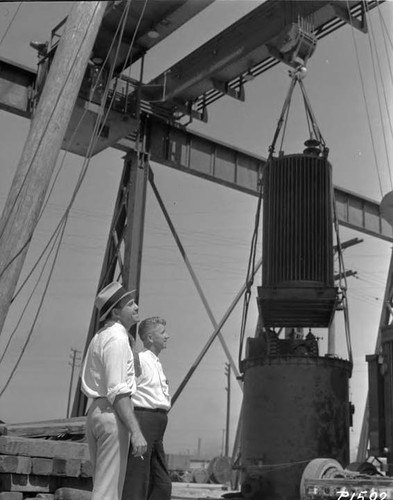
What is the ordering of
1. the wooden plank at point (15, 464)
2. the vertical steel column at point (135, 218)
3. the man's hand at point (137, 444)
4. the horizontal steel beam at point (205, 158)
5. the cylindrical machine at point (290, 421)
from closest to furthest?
the man's hand at point (137, 444), the wooden plank at point (15, 464), the cylindrical machine at point (290, 421), the vertical steel column at point (135, 218), the horizontal steel beam at point (205, 158)

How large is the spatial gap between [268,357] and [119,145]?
7.83 m

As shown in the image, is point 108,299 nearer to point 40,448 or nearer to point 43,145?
point 43,145

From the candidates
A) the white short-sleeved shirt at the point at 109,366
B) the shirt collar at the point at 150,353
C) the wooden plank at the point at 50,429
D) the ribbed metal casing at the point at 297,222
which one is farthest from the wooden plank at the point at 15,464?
the ribbed metal casing at the point at 297,222

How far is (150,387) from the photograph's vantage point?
4312mm

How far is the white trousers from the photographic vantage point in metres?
3.63

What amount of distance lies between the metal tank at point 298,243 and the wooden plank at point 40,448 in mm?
5528

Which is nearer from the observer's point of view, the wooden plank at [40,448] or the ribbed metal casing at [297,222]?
the wooden plank at [40,448]

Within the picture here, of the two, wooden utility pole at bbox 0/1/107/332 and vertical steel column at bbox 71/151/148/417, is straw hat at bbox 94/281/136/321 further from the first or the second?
vertical steel column at bbox 71/151/148/417

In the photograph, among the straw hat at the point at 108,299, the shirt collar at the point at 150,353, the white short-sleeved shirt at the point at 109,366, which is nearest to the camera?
the white short-sleeved shirt at the point at 109,366

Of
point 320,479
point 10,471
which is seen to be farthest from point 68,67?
point 320,479

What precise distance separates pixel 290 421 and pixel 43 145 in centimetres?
628

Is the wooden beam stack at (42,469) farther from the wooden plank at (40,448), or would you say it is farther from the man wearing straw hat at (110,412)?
the man wearing straw hat at (110,412)

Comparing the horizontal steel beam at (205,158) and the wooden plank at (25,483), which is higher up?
the horizontal steel beam at (205,158)

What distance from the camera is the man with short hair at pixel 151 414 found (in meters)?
4.12
